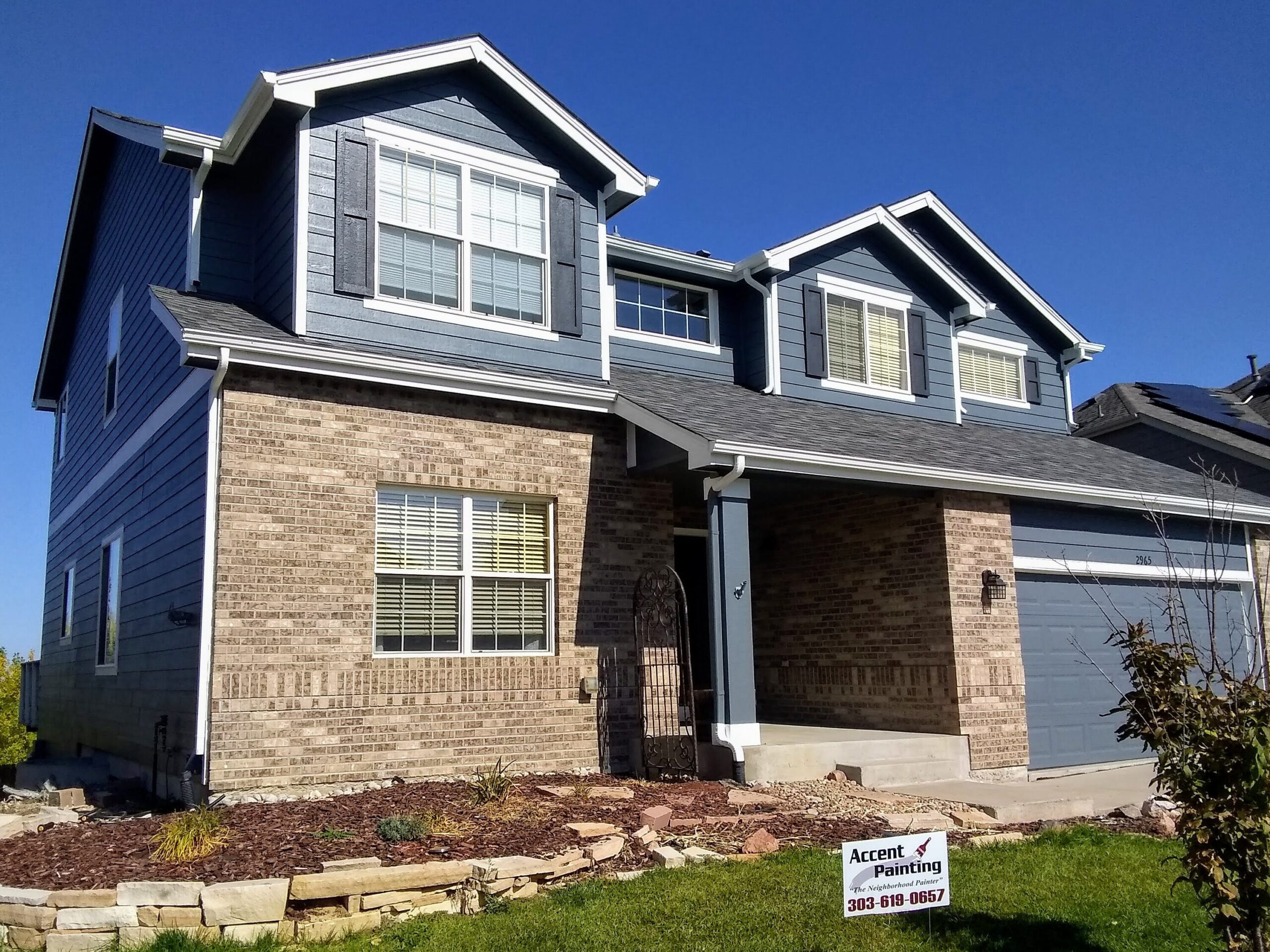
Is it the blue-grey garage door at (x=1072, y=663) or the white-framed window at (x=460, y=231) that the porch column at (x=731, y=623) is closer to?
the white-framed window at (x=460, y=231)

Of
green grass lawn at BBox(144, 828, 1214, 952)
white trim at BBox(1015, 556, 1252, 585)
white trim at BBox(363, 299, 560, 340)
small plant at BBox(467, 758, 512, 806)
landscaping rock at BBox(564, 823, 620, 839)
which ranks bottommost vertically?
green grass lawn at BBox(144, 828, 1214, 952)

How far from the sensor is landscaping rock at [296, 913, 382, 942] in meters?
5.88

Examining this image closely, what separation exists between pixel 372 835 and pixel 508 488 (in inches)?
151

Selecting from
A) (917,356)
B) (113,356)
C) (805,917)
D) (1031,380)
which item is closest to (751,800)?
(805,917)

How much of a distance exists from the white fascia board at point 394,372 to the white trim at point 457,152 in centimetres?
A: 219

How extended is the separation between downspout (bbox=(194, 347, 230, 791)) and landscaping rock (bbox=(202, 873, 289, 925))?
9.09ft

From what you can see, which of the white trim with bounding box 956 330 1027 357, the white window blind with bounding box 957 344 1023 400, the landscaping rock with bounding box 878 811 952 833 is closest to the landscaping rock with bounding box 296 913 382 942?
the landscaping rock with bounding box 878 811 952 833

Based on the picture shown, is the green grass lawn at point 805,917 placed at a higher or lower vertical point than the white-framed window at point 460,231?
lower

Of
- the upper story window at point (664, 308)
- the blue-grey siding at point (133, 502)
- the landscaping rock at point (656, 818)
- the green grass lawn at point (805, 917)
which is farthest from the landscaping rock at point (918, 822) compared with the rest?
the upper story window at point (664, 308)

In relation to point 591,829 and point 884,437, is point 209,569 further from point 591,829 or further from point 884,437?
point 884,437

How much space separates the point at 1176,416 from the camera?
63.9 ft

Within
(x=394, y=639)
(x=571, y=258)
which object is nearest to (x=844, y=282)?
(x=571, y=258)

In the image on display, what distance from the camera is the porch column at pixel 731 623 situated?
32.7 feet

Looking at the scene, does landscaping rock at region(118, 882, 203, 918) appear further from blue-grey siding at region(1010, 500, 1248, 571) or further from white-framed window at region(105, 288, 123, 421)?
blue-grey siding at region(1010, 500, 1248, 571)
